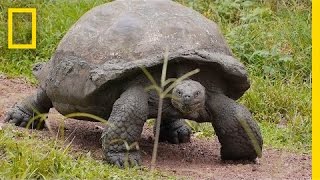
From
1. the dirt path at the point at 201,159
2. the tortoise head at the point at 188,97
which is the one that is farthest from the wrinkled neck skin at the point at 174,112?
the dirt path at the point at 201,159

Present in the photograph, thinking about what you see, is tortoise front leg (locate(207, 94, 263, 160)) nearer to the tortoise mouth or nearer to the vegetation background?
the tortoise mouth

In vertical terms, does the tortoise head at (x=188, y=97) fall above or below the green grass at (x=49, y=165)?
above

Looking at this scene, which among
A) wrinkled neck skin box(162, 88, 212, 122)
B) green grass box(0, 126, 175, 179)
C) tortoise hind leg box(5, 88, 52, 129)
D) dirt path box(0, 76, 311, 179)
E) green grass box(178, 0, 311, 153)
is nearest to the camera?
green grass box(0, 126, 175, 179)

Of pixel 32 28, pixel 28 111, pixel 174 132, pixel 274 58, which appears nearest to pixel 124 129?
pixel 174 132

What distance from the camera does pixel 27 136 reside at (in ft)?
17.0

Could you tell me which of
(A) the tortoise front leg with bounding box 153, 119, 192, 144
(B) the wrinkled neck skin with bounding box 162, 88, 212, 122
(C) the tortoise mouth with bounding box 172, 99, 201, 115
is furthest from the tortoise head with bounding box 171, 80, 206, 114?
(A) the tortoise front leg with bounding box 153, 119, 192, 144

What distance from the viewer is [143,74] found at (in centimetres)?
498

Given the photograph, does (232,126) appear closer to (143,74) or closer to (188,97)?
(188,97)

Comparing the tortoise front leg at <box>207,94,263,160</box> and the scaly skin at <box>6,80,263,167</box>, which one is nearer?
the scaly skin at <box>6,80,263,167</box>

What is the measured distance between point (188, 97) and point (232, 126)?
0.50m

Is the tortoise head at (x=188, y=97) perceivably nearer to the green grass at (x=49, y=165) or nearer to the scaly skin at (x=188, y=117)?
the scaly skin at (x=188, y=117)

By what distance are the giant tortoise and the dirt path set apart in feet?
0.52

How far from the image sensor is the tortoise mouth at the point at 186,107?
475cm

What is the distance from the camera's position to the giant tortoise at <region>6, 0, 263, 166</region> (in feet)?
15.9
